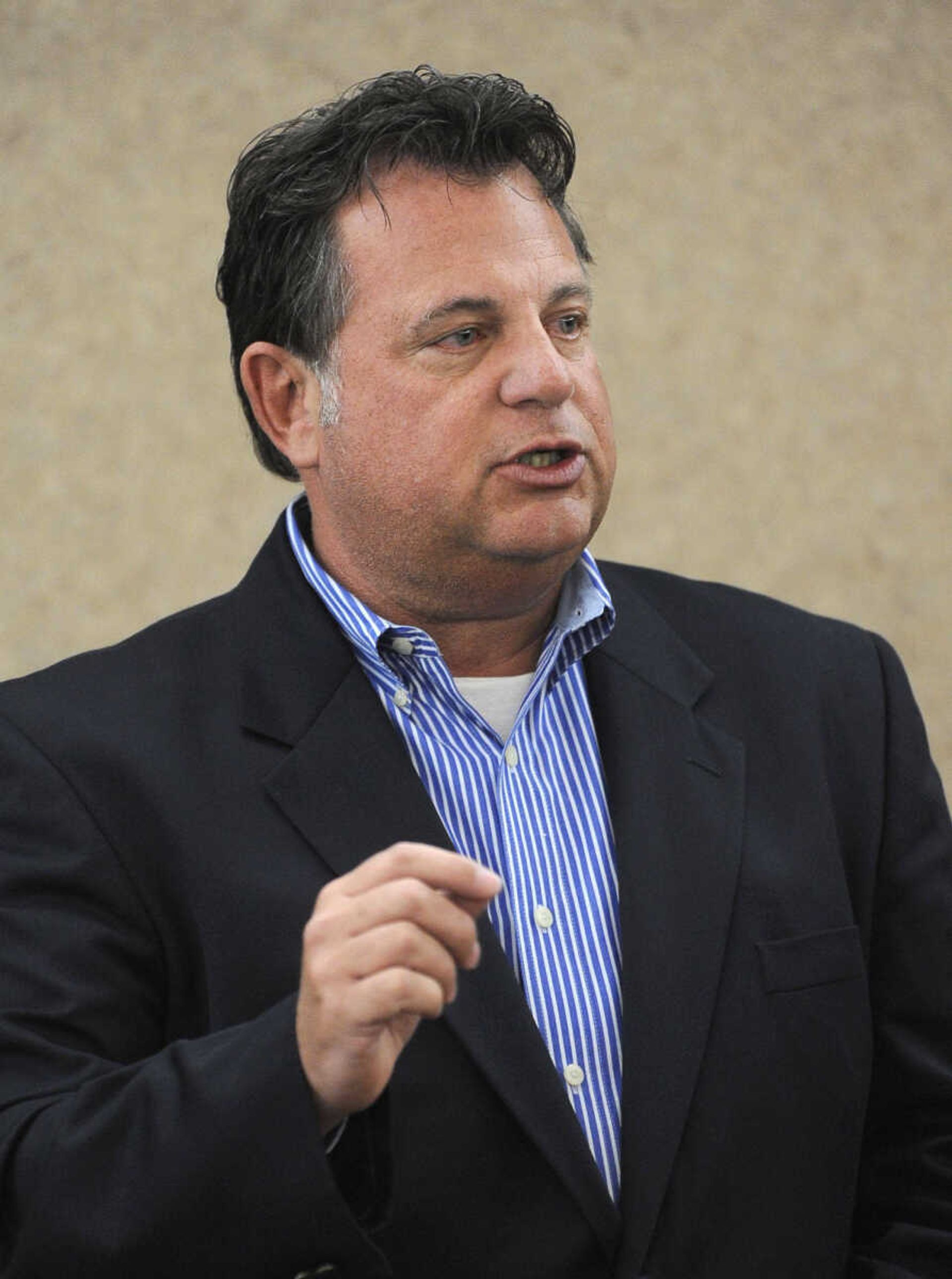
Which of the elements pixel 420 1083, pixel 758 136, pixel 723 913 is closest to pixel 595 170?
pixel 758 136

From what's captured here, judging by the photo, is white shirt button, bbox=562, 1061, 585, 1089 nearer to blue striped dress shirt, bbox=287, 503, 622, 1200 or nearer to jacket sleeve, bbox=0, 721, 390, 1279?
blue striped dress shirt, bbox=287, 503, 622, 1200

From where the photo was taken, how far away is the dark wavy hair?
168 cm

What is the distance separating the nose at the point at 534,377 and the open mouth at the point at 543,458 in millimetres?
41

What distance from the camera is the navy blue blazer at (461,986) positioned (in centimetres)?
135

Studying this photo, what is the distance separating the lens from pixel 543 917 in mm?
1548

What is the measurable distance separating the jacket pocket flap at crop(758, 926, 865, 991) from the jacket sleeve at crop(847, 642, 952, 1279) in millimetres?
75

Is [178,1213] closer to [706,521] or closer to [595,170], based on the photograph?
[706,521]

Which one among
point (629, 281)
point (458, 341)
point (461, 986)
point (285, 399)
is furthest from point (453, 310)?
point (629, 281)

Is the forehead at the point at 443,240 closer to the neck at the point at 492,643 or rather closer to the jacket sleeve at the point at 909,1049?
the neck at the point at 492,643

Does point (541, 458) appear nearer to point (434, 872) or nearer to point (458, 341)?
point (458, 341)

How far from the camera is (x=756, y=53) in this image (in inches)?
108

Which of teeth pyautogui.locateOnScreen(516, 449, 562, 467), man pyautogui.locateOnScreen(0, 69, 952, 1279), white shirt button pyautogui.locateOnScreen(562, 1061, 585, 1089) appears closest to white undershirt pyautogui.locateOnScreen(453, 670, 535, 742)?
man pyautogui.locateOnScreen(0, 69, 952, 1279)

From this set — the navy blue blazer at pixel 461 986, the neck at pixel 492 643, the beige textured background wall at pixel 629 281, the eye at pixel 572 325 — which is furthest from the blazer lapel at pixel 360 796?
the beige textured background wall at pixel 629 281

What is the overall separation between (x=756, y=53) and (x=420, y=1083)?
1845 millimetres
